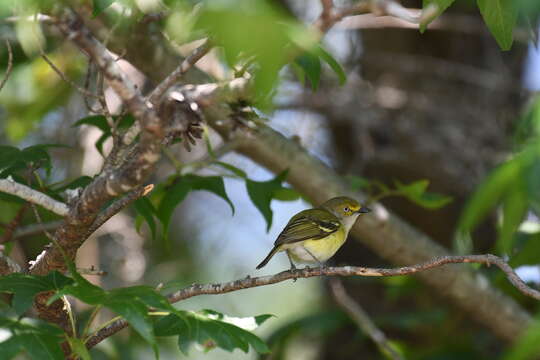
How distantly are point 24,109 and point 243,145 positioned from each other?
99.4 inches

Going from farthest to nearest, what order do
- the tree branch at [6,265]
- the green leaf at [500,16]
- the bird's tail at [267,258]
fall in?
the bird's tail at [267,258]
the tree branch at [6,265]
the green leaf at [500,16]

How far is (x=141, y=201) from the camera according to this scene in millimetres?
2891

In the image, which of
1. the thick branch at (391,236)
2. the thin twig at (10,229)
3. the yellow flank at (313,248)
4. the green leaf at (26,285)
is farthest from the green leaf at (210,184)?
the green leaf at (26,285)

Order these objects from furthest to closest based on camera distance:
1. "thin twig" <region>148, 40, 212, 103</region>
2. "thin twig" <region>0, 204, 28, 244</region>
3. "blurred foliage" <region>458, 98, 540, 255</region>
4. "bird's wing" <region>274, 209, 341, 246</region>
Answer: "bird's wing" <region>274, 209, 341, 246</region> < "thin twig" <region>0, 204, 28, 244</region> < "thin twig" <region>148, 40, 212, 103</region> < "blurred foliage" <region>458, 98, 540, 255</region>

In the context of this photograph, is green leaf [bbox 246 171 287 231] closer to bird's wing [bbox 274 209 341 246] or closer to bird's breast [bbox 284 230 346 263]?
bird's wing [bbox 274 209 341 246]

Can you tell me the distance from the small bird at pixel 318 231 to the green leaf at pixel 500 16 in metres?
1.62

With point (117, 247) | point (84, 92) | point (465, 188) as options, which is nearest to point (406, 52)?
point (465, 188)

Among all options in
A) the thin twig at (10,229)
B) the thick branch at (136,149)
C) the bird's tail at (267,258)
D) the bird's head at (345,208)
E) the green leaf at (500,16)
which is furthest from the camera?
the bird's head at (345,208)

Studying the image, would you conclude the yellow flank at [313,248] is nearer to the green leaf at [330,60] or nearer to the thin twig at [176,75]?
the green leaf at [330,60]

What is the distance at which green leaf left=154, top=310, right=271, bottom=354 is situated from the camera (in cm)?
222

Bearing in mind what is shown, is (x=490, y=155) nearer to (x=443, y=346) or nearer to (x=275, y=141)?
(x=443, y=346)

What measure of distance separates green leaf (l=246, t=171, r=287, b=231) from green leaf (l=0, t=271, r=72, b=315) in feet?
4.13

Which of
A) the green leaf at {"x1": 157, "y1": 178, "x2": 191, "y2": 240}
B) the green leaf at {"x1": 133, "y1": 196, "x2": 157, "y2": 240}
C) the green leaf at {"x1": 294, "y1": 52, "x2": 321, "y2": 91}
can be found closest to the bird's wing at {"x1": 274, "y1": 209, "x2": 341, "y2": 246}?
the green leaf at {"x1": 157, "y1": 178, "x2": 191, "y2": 240}

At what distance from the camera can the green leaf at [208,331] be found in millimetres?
2217
